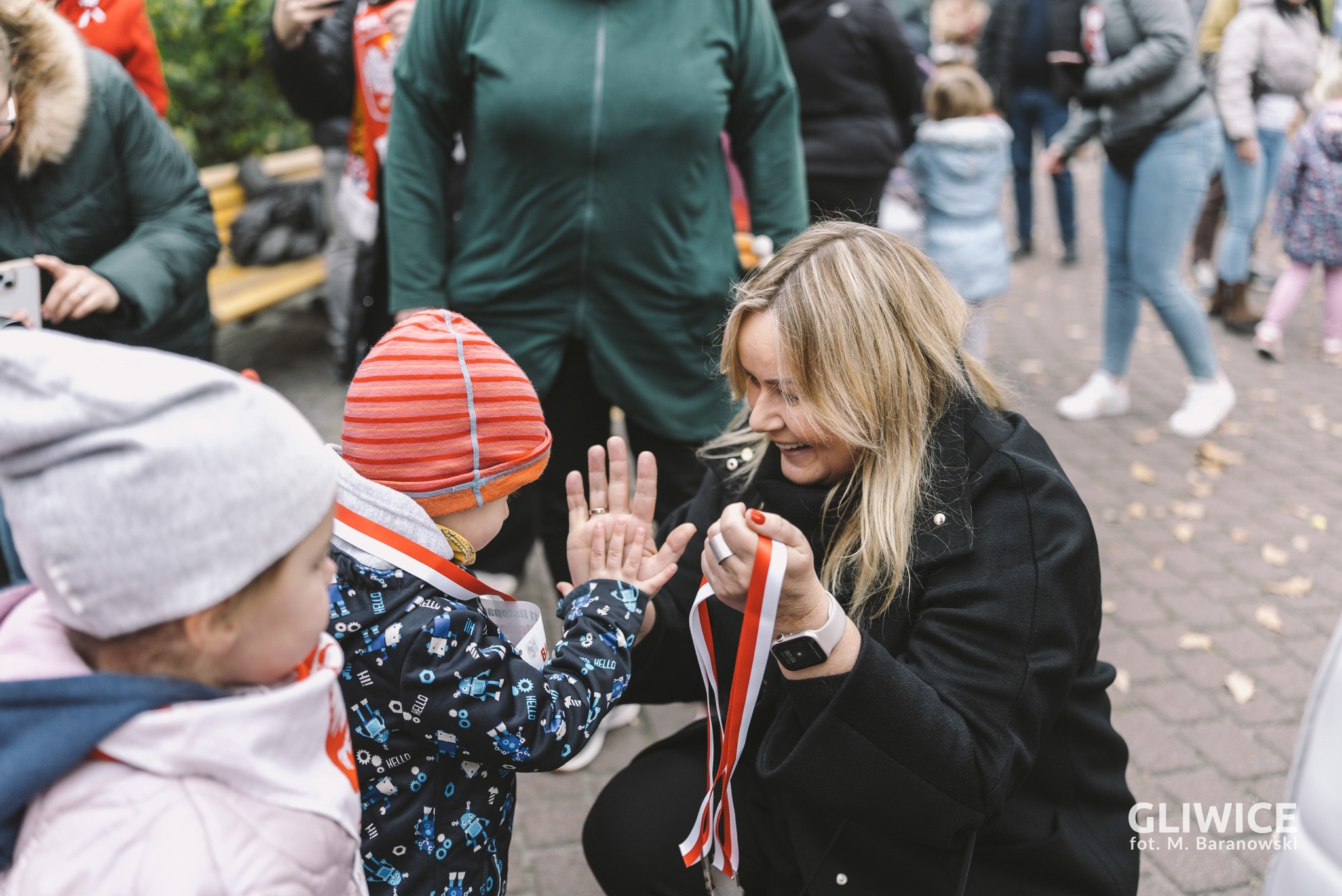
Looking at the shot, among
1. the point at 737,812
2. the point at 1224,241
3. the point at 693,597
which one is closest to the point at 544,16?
the point at 693,597

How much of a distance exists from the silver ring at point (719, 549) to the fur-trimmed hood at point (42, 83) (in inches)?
73.8

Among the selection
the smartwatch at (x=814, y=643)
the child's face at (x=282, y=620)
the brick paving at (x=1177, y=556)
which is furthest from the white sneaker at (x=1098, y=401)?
the child's face at (x=282, y=620)

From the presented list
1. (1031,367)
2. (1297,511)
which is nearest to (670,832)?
(1297,511)

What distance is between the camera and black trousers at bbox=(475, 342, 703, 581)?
2961 millimetres

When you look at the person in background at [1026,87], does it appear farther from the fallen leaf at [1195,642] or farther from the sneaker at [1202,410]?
the fallen leaf at [1195,642]

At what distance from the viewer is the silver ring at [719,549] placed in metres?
1.63

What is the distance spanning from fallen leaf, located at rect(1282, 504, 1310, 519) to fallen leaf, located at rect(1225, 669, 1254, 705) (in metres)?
1.49

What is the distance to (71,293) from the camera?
98.2 inches

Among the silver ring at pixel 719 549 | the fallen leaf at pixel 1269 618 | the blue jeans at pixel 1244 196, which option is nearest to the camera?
the silver ring at pixel 719 549

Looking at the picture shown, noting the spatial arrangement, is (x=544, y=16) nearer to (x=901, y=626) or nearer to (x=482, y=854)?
(x=901, y=626)

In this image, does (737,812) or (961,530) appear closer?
(961,530)

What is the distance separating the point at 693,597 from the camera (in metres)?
2.23

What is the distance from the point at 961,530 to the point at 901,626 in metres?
0.20

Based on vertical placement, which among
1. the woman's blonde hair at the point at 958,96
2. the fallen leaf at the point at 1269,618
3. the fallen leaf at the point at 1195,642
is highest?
the woman's blonde hair at the point at 958,96
